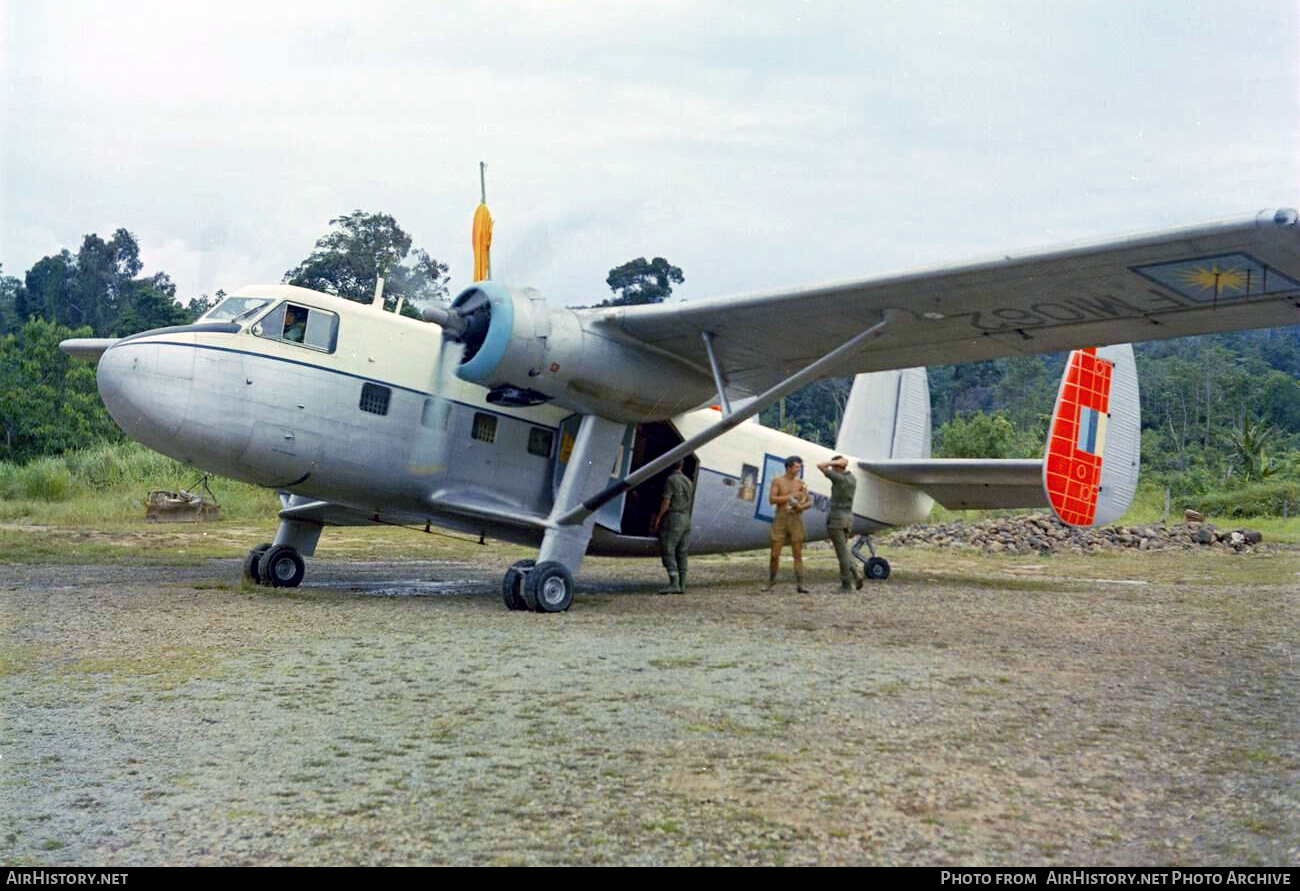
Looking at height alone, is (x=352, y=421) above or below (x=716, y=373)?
below

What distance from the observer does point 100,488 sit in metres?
27.2

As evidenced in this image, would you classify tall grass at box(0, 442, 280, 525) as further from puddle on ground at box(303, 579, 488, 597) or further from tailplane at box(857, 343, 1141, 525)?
tailplane at box(857, 343, 1141, 525)

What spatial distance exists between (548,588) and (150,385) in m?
4.16

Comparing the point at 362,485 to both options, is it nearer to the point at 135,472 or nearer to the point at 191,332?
A: the point at 191,332

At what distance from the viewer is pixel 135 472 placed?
2794 cm

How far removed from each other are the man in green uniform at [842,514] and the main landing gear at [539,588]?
392 centimetres

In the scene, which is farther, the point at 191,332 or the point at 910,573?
the point at 910,573

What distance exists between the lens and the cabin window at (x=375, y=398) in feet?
38.1

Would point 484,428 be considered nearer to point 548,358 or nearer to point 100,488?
point 548,358


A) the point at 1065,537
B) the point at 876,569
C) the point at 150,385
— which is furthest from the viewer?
the point at 1065,537

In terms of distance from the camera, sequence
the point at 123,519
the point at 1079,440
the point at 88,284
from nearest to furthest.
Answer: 1. the point at 1079,440
2. the point at 123,519
3. the point at 88,284

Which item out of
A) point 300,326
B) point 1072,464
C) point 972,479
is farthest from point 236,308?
point 1072,464
